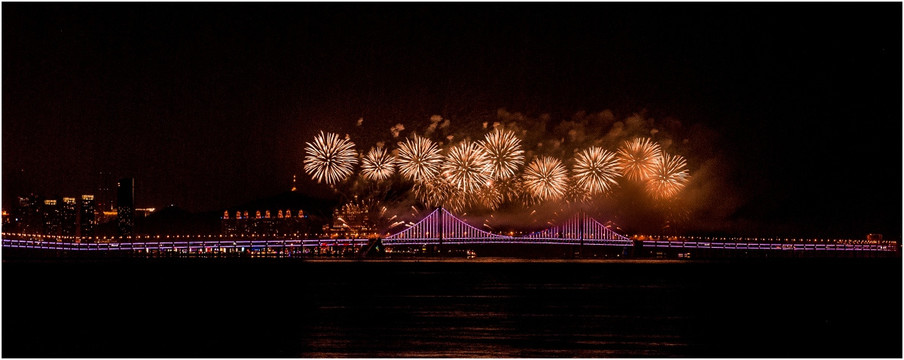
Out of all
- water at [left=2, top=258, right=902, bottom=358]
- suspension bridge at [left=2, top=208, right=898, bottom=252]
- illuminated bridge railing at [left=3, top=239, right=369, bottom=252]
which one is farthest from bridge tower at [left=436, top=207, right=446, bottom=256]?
water at [left=2, top=258, right=902, bottom=358]

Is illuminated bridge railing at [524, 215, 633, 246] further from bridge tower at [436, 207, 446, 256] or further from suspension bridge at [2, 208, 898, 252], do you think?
bridge tower at [436, 207, 446, 256]

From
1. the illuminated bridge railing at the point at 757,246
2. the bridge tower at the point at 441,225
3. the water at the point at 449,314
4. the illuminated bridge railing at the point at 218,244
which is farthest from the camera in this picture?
the bridge tower at the point at 441,225

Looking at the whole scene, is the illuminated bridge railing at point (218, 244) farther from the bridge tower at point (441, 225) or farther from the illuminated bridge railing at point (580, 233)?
the illuminated bridge railing at point (580, 233)

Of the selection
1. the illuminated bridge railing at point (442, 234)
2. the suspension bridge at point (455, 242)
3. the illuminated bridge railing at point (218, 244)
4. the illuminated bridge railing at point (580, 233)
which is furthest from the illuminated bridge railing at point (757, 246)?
the illuminated bridge railing at point (218, 244)

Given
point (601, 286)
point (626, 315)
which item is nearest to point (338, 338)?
point (626, 315)

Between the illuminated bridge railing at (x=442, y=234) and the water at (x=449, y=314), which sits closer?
the water at (x=449, y=314)

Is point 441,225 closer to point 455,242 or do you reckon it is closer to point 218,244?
point 455,242
